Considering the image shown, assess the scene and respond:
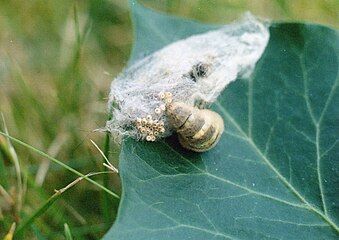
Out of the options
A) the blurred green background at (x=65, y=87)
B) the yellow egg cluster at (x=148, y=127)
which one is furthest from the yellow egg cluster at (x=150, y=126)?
the blurred green background at (x=65, y=87)

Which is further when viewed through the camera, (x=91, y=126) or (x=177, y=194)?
(x=91, y=126)

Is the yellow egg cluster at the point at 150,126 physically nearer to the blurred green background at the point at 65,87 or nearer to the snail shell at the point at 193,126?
the snail shell at the point at 193,126

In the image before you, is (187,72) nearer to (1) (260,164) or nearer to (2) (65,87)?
(1) (260,164)

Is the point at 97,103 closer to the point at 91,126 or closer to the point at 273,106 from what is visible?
the point at 91,126

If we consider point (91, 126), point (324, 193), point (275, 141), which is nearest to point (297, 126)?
point (275, 141)

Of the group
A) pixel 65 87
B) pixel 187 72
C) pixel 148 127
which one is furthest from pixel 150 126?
pixel 65 87

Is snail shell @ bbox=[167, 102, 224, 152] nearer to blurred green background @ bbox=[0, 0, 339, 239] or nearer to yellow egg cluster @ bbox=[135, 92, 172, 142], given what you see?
yellow egg cluster @ bbox=[135, 92, 172, 142]

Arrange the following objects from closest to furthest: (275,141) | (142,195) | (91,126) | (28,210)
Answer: (142,195) < (275,141) < (28,210) < (91,126)
